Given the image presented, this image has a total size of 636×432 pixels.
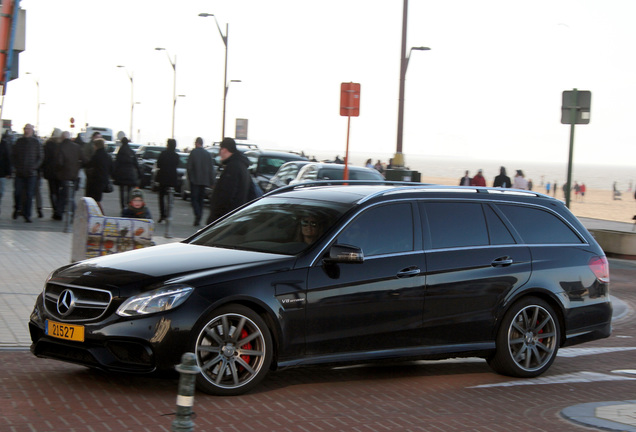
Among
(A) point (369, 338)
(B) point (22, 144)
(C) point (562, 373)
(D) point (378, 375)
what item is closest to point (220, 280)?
(A) point (369, 338)

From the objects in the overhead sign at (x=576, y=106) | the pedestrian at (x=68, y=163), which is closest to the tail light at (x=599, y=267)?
the overhead sign at (x=576, y=106)

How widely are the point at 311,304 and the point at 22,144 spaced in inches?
539

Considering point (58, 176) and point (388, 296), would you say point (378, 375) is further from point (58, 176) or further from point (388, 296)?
point (58, 176)

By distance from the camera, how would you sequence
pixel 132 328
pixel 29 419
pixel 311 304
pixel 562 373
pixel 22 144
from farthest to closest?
1. pixel 22 144
2. pixel 562 373
3. pixel 311 304
4. pixel 132 328
5. pixel 29 419

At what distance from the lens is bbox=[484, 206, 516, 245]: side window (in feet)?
27.2

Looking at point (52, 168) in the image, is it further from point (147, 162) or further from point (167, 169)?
point (147, 162)

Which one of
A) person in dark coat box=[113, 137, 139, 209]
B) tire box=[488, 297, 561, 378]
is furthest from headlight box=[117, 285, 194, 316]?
person in dark coat box=[113, 137, 139, 209]

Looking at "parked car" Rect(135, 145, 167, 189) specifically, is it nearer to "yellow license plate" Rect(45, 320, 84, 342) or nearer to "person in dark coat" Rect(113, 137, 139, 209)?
"person in dark coat" Rect(113, 137, 139, 209)

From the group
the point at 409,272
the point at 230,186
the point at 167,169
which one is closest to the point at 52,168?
the point at 167,169

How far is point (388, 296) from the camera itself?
741cm

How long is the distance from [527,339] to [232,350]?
2897mm

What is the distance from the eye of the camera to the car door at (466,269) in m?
7.73

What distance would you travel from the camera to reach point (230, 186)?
11.6 m

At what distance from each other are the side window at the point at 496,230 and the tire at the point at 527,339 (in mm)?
543
